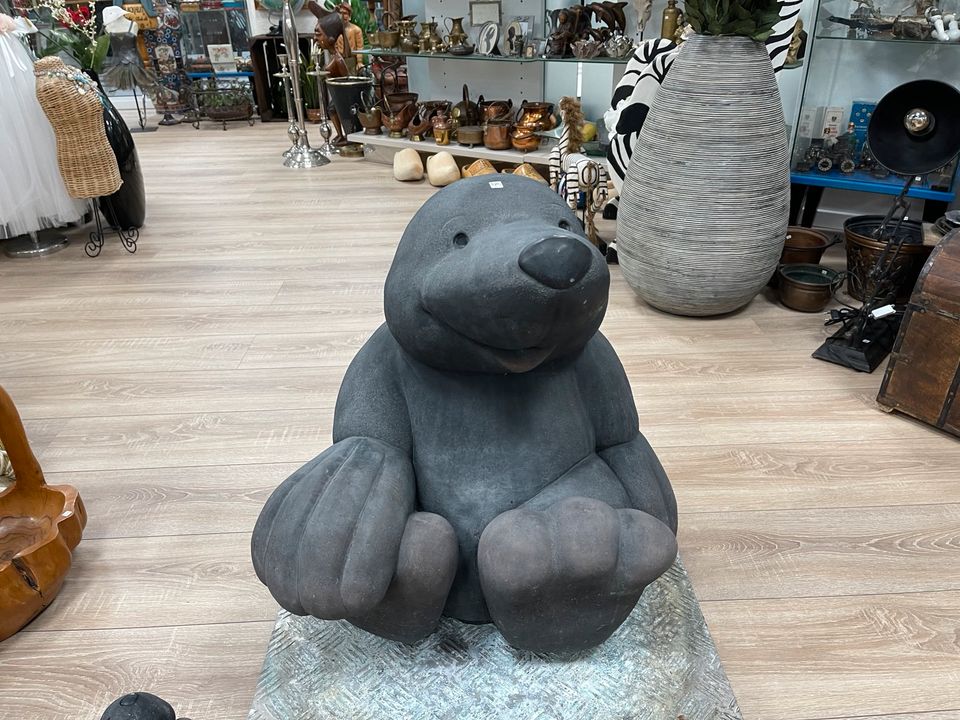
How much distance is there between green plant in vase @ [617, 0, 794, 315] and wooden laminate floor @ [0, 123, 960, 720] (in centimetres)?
20

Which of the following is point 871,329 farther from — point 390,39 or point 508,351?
point 390,39

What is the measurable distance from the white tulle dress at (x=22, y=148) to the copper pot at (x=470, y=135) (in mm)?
1730

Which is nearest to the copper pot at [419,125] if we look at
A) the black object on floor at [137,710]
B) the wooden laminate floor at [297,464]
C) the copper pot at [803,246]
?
the wooden laminate floor at [297,464]

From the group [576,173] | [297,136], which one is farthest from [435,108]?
[576,173]

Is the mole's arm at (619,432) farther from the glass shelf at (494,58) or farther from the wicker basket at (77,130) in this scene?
the glass shelf at (494,58)

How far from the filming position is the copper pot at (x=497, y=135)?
11.2 ft

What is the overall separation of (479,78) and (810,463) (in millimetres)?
2844

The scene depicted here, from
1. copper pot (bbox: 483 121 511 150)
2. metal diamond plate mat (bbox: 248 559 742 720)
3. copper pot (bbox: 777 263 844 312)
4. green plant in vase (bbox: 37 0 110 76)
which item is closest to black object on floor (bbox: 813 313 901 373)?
copper pot (bbox: 777 263 844 312)

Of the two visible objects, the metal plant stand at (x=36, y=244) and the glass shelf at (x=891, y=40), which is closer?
the glass shelf at (x=891, y=40)

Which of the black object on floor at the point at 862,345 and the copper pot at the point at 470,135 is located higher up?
the copper pot at the point at 470,135

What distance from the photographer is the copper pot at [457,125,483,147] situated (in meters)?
3.51

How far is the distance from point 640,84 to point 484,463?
1.97m

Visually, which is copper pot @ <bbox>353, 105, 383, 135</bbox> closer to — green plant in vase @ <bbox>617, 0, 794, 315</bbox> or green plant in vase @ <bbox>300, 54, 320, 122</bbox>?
green plant in vase @ <bbox>300, 54, 320, 122</bbox>

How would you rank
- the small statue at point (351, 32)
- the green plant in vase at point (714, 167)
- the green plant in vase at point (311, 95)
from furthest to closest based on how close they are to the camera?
the green plant in vase at point (311, 95)
the small statue at point (351, 32)
the green plant in vase at point (714, 167)
